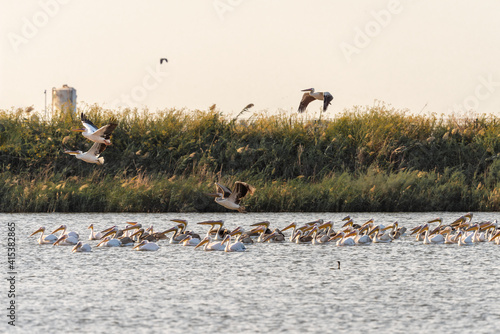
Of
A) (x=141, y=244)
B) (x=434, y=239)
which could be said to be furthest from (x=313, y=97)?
(x=141, y=244)

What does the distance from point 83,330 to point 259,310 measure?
6.29 feet

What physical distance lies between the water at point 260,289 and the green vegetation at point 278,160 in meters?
7.00

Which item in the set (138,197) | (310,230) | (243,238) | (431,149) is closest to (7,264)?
(243,238)

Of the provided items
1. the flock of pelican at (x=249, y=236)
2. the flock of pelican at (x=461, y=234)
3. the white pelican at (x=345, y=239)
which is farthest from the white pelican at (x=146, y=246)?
the flock of pelican at (x=461, y=234)

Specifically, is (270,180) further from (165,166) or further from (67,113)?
(67,113)

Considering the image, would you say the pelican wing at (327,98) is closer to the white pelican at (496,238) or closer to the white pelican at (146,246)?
the white pelican at (496,238)

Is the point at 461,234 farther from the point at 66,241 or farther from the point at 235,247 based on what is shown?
the point at 66,241

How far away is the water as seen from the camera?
8.11m

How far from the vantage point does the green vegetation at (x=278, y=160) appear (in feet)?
74.1

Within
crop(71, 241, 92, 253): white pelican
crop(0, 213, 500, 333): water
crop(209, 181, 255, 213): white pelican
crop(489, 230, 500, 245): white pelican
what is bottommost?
crop(0, 213, 500, 333): water

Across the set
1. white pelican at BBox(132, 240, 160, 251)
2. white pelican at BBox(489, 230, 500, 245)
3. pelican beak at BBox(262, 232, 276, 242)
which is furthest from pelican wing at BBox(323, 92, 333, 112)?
white pelican at BBox(132, 240, 160, 251)

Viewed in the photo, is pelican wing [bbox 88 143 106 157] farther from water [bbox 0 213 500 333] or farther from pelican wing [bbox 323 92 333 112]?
pelican wing [bbox 323 92 333 112]

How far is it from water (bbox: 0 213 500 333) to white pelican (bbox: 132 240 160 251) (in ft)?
0.76

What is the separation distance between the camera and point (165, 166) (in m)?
26.3
